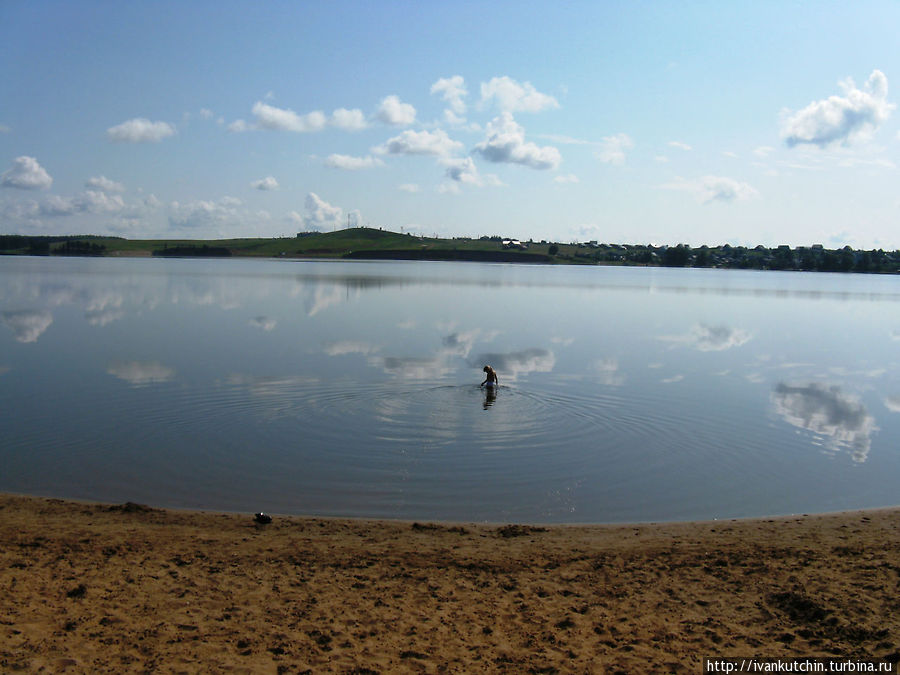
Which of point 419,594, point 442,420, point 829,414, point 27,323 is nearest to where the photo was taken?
point 419,594

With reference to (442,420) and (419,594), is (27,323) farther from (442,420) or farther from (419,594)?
(419,594)

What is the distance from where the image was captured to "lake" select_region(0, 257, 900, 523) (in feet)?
41.8

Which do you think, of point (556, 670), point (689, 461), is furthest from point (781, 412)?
point (556, 670)

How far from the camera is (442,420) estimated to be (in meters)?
17.8

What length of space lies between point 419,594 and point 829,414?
16998 mm

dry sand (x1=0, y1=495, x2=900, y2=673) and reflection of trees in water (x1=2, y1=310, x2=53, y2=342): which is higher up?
reflection of trees in water (x1=2, y1=310, x2=53, y2=342)

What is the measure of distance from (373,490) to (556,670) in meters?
6.55

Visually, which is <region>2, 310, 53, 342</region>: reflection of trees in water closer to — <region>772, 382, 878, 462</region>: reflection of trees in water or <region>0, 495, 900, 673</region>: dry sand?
<region>0, 495, 900, 673</region>: dry sand

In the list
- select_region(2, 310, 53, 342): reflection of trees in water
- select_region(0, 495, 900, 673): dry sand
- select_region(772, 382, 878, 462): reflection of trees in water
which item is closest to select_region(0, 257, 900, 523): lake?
select_region(772, 382, 878, 462): reflection of trees in water

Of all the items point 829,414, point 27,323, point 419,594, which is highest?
point 27,323

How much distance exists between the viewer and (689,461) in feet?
50.4

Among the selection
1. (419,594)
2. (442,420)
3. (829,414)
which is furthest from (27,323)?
(829,414)

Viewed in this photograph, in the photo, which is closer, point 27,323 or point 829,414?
point 829,414

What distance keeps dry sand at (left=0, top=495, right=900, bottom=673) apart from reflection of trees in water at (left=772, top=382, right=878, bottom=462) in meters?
6.94
